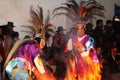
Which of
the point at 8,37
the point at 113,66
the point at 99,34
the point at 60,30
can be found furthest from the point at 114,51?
the point at 8,37

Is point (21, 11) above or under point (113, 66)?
above

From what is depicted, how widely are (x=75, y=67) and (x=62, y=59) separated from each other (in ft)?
4.13

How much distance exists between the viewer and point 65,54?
675 cm

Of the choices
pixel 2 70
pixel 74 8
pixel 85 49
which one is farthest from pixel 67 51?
pixel 2 70

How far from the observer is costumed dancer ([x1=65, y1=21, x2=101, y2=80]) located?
5092 mm

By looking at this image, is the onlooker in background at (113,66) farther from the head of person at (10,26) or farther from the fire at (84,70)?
the head of person at (10,26)

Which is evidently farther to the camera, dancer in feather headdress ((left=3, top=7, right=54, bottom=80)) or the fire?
the fire

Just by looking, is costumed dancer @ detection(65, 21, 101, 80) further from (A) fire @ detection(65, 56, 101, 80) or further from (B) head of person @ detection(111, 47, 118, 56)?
(B) head of person @ detection(111, 47, 118, 56)

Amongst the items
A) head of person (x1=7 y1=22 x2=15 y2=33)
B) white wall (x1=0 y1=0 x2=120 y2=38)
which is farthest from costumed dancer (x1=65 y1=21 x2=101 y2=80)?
white wall (x1=0 y1=0 x2=120 y2=38)

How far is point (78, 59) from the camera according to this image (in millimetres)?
5523

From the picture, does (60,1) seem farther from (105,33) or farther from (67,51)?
(67,51)

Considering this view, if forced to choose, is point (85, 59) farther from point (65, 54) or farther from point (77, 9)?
point (77, 9)

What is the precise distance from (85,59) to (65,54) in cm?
139

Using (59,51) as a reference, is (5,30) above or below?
above
